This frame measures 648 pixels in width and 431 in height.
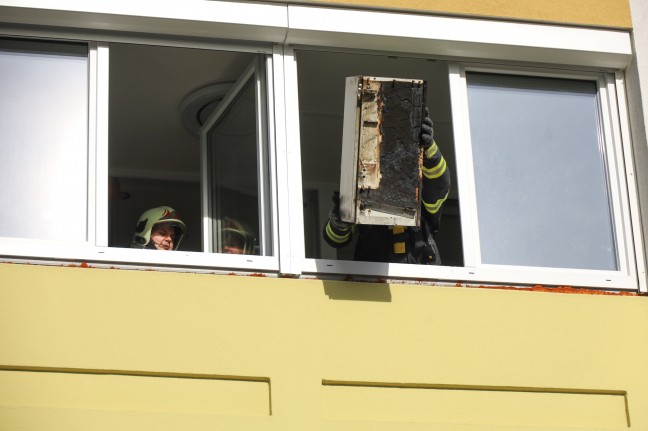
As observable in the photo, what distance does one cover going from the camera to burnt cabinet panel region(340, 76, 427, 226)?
22.3ft

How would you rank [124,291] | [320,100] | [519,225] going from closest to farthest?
[124,291]
[519,225]
[320,100]

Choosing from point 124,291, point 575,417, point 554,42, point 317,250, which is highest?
point 554,42

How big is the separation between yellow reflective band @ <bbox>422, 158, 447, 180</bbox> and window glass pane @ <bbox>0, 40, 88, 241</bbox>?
180 centimetres

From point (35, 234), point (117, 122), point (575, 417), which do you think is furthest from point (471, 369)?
point (117, 122)

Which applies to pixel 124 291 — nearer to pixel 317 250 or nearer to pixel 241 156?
pixel 241 156

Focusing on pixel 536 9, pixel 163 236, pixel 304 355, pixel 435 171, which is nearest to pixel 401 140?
pixel 435 171

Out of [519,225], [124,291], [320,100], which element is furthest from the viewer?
[320,100]

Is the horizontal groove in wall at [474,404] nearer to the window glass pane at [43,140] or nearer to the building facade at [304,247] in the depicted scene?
the building facade at [304,247]

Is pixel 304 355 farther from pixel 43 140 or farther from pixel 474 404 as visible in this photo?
pixel 43 140

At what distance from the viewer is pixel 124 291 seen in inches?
262

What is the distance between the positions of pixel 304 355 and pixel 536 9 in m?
2.51

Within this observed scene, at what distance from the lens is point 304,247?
24.6 feet

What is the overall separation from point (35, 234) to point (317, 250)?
2.79 m

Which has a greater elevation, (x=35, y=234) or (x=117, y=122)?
(x=117, y=122)
